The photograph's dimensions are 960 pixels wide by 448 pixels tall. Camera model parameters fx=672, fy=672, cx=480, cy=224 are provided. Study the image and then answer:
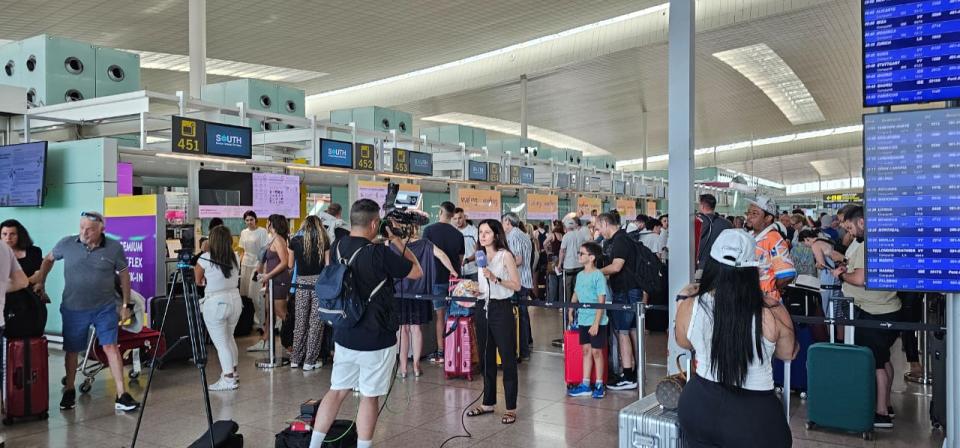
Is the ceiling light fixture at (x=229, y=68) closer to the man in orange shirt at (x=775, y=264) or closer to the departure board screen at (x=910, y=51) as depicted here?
the man in orange shirt at (x=775, y=264)

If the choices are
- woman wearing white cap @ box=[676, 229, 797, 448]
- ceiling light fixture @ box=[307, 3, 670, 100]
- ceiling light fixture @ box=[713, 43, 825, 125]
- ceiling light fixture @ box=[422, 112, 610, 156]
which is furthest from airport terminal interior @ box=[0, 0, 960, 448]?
ceiling light fixture @ box=[422, 112, 610, 156]

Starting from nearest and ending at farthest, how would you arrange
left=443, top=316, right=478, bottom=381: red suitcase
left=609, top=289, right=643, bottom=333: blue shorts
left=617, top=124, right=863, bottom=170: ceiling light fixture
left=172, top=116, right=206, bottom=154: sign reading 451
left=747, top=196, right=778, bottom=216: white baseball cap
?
left=747, top=196, right=778, bottom=216: white baseball cap → left=609, top=289, right=643, bottom=333: blue shorts → left=443, top=316, right=478, bottom=381: red suitcase → left=172, top=116, right=206, bottom=154: sign reading 451 → left=617, top=124, right=863, bottom=170: ceiling light fixture

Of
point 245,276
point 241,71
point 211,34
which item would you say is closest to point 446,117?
point 241,71

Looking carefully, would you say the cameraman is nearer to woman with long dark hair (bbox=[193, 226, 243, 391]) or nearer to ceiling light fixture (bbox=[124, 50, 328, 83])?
woman with long dark hair (bbox=[193, 226, 243, 391])

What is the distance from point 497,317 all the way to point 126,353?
14.2 feet

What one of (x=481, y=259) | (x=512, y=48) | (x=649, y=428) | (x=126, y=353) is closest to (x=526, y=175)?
(x=126, y=353)

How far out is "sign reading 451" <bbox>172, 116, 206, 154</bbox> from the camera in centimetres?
685

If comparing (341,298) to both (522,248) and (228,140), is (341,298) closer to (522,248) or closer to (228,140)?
(522,248)

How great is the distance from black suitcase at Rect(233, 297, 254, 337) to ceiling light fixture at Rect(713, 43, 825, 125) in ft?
52.0

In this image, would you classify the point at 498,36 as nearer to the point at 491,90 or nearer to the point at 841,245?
the point at 491,90

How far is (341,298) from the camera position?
3.79 meters

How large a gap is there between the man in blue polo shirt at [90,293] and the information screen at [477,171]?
21.5ft

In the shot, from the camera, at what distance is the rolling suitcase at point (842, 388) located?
15.1 feet

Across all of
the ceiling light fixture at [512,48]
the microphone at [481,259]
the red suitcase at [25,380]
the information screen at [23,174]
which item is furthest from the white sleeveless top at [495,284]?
the ceiling light fixture at [512,48]
